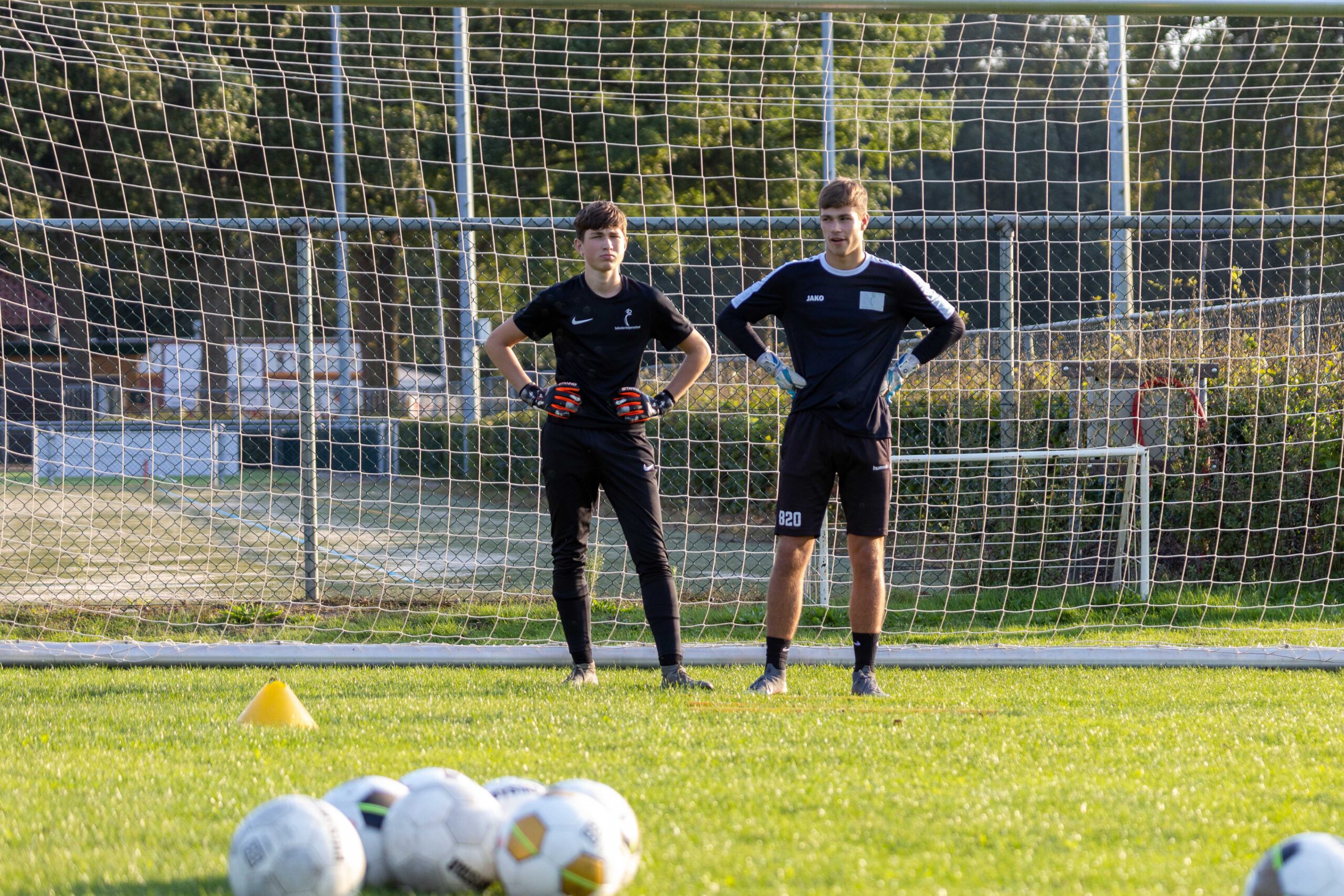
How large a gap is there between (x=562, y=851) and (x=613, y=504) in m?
3.13

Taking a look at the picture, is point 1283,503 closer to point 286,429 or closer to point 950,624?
point 950,624

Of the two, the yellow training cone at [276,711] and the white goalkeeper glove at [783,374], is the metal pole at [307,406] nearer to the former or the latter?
the yellow training cone at [276,711]

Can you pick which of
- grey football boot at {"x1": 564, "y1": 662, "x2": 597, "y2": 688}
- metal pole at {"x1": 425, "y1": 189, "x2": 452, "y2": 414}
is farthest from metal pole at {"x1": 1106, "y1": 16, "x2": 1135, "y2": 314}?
grey football boot at {"x1": 564, "y1": 662, "x2": 597, "y2": 688}

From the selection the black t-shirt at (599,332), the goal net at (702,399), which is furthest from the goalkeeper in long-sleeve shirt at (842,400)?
the goal net at (702,399)

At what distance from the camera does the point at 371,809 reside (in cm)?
286

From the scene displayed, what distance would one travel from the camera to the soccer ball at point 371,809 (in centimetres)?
277

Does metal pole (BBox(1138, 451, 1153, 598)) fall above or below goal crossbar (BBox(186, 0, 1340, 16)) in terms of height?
below

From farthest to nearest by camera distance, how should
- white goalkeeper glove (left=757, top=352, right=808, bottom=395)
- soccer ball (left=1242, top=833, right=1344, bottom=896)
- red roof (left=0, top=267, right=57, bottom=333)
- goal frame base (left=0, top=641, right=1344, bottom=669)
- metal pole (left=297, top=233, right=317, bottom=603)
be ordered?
1. metal pole (left=297, top=233, right=317, bottom=603)
2. red roof (left=0, top=267, right=57, bottom=333)
3. goal frame base (left=0, top=641, right=1344, bottom=669)
4. white goalkeeper glove (left=757, top=352, right=808, bottom=395)
5. soccer ball (left=1242, top=833, right=1344, bottom=896)

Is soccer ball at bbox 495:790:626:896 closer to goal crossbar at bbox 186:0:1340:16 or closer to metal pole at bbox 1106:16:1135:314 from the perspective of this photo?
goal crossbar at bbox 186:0:1340:16

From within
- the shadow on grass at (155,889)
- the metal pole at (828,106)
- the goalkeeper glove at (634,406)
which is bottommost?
the shadow on grass at (155,889)

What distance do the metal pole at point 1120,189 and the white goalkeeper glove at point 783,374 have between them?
10.2 ft

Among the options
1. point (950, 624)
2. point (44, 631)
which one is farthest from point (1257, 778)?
point (44, 631)

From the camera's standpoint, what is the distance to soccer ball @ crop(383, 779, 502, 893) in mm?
2713

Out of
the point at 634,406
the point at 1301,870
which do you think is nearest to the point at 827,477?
the point at 634,406
